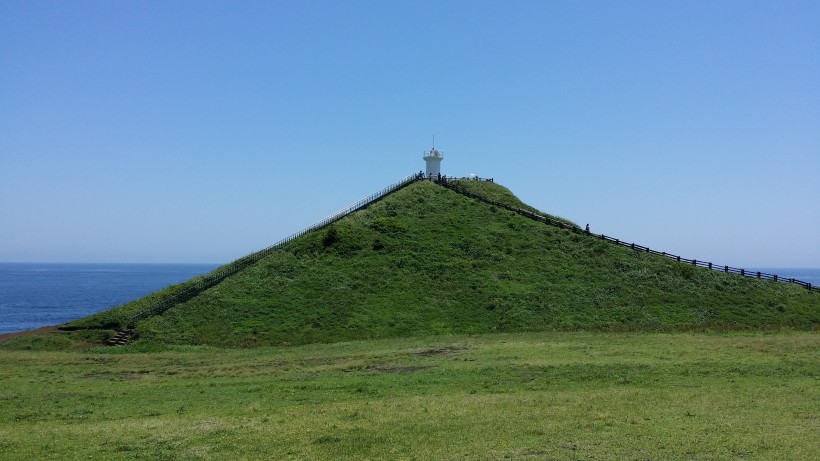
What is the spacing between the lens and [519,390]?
1095 inches

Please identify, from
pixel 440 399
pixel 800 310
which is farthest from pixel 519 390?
pixel 800 310

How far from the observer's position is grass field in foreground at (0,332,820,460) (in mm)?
18984

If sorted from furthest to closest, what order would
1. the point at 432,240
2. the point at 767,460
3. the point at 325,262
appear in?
the point at 432,240 < the point at 325,262 < the point at 767,460

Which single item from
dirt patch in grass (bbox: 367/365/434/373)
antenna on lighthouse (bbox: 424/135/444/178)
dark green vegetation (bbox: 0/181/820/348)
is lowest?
dirt patch in grass (bbox: 367/365/434/373)

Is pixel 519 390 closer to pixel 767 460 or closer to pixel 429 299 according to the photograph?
pixel 767 460

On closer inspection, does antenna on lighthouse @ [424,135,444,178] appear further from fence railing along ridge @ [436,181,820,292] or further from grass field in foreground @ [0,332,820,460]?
grass field in foreground @ [0,332,820,460]

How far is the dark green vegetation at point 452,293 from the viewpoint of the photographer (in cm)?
5353

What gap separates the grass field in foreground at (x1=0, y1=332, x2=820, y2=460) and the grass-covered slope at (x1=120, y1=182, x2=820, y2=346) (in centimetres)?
1036

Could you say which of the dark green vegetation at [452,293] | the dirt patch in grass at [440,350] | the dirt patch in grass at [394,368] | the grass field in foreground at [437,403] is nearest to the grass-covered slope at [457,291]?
the dark green vegetation at [452,293]

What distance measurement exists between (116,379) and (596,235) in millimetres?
57454

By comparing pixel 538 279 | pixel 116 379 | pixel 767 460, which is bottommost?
pixel 116 379

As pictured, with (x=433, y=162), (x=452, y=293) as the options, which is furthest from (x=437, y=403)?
(x=433, y=162)

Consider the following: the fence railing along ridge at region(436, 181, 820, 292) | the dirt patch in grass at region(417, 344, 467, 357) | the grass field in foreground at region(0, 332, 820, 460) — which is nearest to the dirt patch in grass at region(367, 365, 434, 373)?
the grass field in foreground at region(0, 332, 820, 460)

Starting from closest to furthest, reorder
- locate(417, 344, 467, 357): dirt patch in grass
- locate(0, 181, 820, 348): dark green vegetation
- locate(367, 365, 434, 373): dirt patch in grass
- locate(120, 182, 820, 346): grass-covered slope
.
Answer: locate(367, 365, 434, 373): dirt patch in grass
locate(417, 344, 467, 357): dirt patch in grass
locate(0, 181, 820, 348): dark green vegetation
locate(120, 182, 820, 346): grass-covered slope
